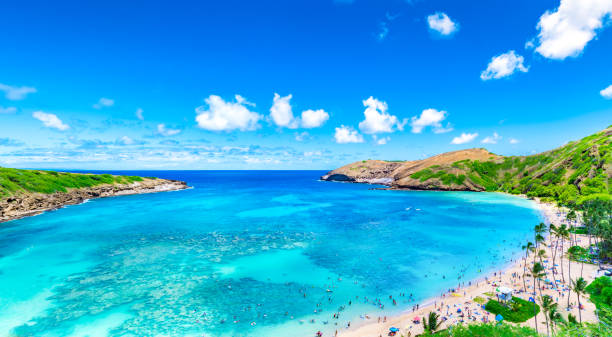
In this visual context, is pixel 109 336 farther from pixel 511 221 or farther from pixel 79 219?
pixel 511 221

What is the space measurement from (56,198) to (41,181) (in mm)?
17466

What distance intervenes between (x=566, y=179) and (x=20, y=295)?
206m

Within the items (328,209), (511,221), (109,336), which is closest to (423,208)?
(511,221)

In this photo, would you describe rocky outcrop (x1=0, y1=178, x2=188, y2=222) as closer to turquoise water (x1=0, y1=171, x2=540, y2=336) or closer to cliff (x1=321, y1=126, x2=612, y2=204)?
turquoise water (x1=0, y1=171, x2=540, y2=336)

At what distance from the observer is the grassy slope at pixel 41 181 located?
117125 mm

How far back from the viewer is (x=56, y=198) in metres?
132

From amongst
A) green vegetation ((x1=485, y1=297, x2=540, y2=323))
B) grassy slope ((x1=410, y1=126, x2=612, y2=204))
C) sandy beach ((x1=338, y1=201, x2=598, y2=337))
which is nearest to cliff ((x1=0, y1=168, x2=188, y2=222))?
sandy beach ((x1=338, y1=201, x2=598, y2=337))

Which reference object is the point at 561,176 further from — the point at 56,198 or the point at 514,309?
the point at 56,198

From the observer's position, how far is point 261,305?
40.6 m

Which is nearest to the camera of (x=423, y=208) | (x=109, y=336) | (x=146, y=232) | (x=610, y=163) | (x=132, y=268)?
(x=109, y=336)

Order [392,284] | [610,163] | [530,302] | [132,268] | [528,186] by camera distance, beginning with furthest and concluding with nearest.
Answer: [528,186] → [610,163] → [132,268] → [392,284] → [530,302]

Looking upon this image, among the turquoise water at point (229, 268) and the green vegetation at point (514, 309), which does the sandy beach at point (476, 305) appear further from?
the turquoise water at point (229, 268)

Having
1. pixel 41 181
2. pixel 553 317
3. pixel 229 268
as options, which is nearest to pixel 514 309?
pixel 553 317


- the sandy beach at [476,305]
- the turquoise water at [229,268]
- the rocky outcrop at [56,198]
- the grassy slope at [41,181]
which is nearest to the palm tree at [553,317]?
the sandy beach at [476,305]
